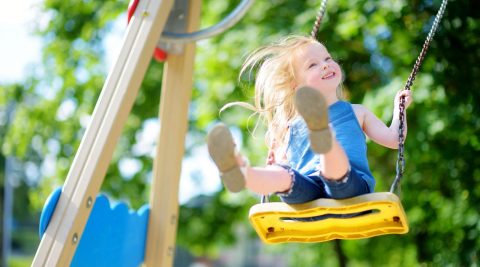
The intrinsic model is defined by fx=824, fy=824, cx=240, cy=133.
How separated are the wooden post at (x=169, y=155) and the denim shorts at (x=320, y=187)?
154 cm

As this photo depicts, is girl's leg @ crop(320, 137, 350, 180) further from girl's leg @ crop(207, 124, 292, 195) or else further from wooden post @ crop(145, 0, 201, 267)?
wooden post @ crop(145, 0, 201, 267)

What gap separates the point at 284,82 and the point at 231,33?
15.5ft

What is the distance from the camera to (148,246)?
14.9 feet

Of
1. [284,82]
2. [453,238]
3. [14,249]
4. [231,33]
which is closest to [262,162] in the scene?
[231,33]

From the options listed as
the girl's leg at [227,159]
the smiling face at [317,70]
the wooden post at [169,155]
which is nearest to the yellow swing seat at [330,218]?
the girl's leg at [227,159]

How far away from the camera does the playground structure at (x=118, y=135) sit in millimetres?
3596

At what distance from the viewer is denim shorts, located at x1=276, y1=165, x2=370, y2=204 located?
9.77ft

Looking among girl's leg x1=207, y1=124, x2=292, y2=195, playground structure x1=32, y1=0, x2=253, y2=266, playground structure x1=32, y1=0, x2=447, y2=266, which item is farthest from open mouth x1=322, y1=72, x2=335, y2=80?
playground structure x1=32, y1=0, x2=253, y2=266

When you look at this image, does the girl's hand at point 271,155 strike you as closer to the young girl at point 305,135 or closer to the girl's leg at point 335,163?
the young girl at point 305,135

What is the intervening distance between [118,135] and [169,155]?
0.78m

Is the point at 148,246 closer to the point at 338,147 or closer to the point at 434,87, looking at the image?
the point at 338,147

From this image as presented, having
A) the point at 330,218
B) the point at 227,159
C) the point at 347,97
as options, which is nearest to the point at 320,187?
the point at 330,218

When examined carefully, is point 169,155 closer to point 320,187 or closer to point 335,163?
point 320,187

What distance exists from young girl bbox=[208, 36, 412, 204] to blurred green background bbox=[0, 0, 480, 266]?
0.28 metres
